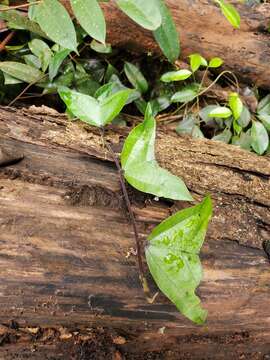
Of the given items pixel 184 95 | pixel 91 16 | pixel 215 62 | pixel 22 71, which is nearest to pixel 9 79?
pixel 22 71

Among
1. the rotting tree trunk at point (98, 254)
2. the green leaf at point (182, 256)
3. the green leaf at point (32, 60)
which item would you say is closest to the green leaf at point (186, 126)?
the rotting tree trunk at point (98, 254)

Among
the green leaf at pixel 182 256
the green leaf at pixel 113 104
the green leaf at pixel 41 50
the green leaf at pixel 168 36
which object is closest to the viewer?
the green leaf at pixel 182 256

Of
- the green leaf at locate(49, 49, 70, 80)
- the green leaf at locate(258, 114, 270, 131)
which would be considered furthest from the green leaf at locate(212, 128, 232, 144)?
the green leaf at locate(49, 49, 70, 80)

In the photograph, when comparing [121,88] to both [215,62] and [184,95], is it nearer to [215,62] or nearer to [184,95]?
[184,95]

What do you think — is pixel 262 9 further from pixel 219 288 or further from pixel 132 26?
pixel 219 288

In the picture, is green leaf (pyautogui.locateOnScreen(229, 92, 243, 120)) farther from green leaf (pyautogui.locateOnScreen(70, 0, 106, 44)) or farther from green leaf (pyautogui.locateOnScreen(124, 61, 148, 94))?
green leaf (pyautogui.locateOnScreen(70, 0, 106, 44))

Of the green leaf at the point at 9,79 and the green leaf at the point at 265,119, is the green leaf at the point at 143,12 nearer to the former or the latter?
the green leaf at the point at 9,79

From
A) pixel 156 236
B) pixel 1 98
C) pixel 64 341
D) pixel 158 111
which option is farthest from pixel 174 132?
pixel 64 341
